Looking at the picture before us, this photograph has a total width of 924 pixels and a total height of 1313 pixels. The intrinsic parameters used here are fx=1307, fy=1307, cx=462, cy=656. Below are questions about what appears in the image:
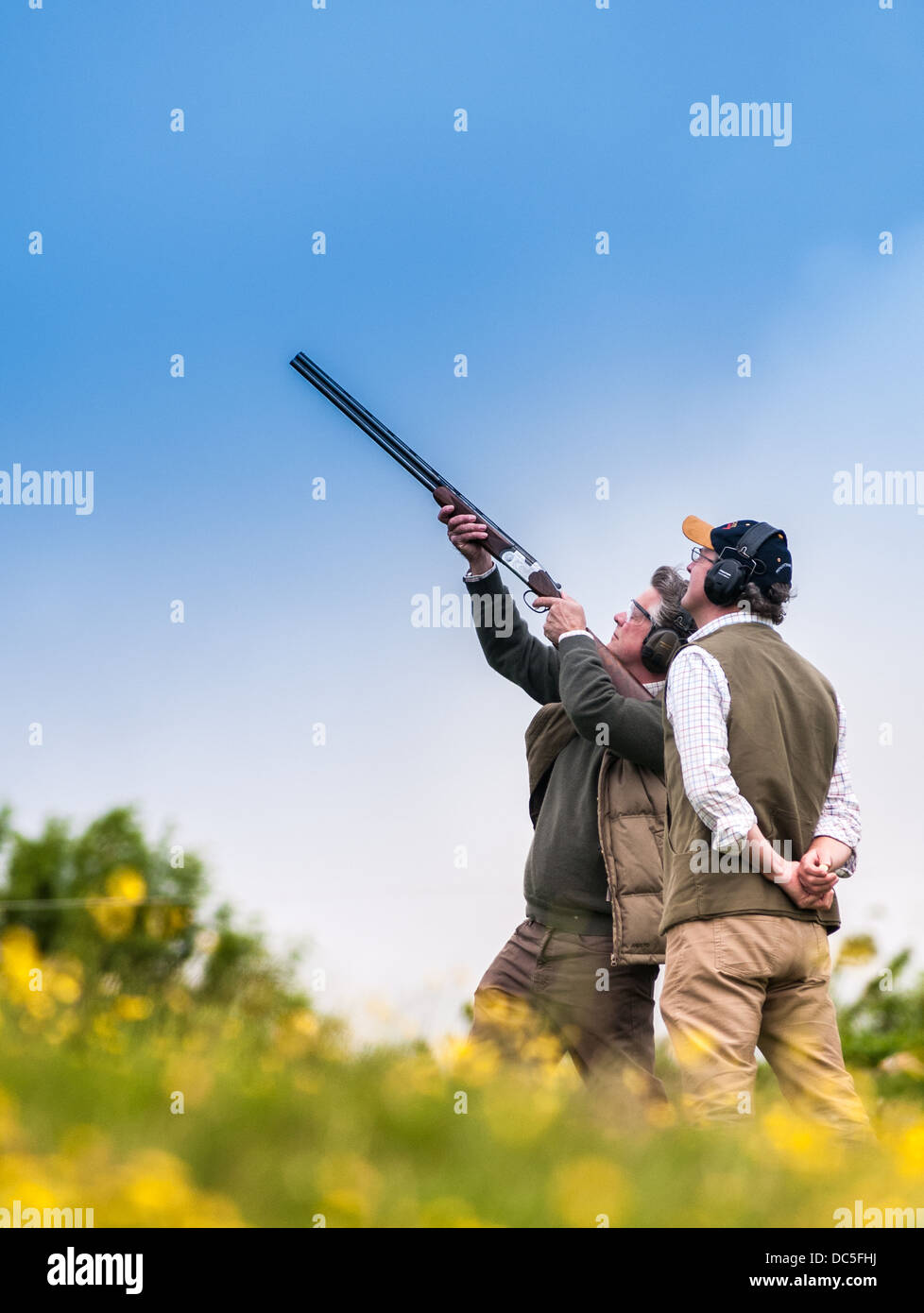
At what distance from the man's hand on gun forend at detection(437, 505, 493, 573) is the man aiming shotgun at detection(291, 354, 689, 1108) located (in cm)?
63

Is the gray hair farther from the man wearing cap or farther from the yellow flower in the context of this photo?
the yellow flower

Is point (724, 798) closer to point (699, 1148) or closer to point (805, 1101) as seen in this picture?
point (805, 1101)

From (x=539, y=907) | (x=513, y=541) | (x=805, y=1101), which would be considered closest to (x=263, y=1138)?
(x=805, y=1101)

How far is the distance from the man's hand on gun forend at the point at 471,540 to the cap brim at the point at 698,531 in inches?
49.6

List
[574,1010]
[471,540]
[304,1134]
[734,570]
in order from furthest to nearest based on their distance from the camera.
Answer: [471,540]
[574,1010]
[734,570]
[304,1134]

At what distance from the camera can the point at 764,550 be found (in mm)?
4656

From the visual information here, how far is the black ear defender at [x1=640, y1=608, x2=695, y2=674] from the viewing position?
5480mm

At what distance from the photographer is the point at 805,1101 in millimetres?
4090

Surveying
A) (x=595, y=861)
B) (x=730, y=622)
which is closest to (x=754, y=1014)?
(x=595, y=861)

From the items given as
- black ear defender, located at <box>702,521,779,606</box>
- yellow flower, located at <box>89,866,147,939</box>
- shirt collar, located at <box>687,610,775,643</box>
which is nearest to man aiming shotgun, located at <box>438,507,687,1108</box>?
shirt collar, located at <box>687,610,775,643</box>

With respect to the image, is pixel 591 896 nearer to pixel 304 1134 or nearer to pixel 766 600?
pixel 766 600

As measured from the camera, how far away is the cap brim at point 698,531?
490 cm

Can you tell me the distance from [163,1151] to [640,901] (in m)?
2.90

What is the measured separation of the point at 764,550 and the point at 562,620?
1.14 meters
